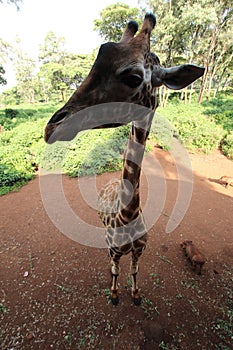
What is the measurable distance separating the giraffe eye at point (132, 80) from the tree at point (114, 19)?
2231 cm

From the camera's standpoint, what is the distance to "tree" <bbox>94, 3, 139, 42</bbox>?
58.9 ft

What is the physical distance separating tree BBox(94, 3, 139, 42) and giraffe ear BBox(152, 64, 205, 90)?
22.1 meters

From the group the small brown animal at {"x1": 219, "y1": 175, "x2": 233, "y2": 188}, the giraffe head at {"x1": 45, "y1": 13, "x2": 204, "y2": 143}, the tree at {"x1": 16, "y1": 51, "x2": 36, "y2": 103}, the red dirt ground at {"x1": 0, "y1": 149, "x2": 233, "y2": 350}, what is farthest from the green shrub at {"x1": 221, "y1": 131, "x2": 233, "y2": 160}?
the tree at {"x1": 16, "y1": 51, "x2": 36, "y2": 103}

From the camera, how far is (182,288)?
3215mm

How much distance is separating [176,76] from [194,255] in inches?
131

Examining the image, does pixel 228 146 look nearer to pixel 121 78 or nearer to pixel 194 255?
pixel 194 255

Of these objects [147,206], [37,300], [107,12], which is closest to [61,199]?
[147,206]

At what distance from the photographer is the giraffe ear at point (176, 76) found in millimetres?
1379

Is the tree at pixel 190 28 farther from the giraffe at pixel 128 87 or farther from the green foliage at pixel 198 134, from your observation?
the giraffe at pixel 128 87

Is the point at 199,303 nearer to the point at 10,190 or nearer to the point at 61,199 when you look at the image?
the point at 61,199

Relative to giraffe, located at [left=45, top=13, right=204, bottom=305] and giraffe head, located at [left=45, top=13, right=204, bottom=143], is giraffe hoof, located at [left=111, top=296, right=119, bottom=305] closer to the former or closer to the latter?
giraffe, located at [left=45, top=13, right=204, bottom=305]

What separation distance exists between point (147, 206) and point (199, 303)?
2870 mm

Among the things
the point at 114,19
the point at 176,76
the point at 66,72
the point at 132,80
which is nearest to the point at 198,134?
the point at 176,76

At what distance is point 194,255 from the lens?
11.7 feet
